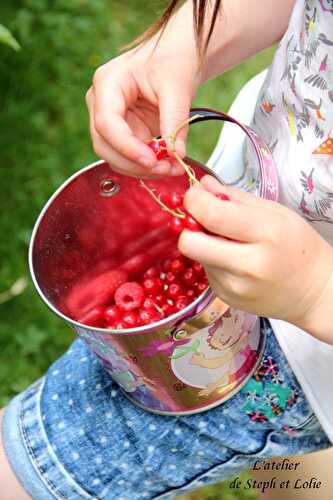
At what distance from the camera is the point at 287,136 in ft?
2.98

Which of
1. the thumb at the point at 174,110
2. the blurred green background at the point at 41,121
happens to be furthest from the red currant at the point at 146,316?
the blurred green background at the point at 41,121

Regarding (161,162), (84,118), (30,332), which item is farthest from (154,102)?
(84,118)

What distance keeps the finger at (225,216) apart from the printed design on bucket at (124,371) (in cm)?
19

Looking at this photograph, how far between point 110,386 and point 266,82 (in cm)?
45

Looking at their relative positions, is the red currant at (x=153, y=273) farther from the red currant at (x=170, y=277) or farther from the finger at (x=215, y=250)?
the finger at (x=215, y=250)

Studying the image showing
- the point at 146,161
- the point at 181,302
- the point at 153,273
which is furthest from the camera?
the point at 153,273

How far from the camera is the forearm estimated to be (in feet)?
3.04

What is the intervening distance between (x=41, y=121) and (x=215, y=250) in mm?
1074

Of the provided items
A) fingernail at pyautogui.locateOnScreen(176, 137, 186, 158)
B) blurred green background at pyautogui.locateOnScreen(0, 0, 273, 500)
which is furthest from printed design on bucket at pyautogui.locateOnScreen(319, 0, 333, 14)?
blurred green background at pyautogui.locateOnScreen(0, 0, 273, 500)

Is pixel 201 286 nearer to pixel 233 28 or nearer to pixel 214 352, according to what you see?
pixel 214 352

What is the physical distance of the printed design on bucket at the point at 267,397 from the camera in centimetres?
89

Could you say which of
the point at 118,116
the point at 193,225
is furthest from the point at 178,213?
the point at 118,116

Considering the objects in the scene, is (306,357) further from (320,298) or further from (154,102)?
(154,102)

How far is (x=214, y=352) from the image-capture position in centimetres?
81
